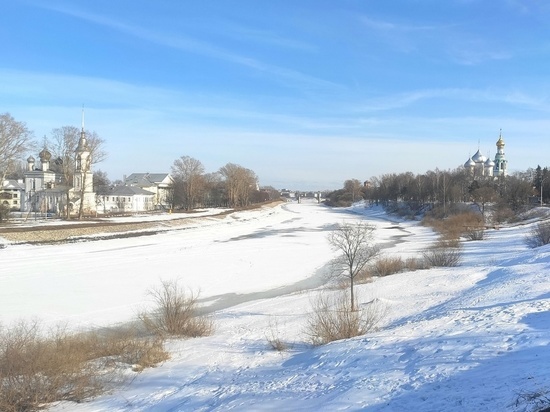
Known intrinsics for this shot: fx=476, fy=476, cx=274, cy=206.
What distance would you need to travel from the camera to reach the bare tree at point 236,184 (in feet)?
358

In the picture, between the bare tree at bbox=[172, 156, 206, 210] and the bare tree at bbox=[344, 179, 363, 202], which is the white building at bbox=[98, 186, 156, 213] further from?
the bare tree at bbox=[344, 179, 363, 202]

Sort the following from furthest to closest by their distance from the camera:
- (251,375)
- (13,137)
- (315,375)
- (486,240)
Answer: (13,137) < (486,240) < (251,375) < (315,375)

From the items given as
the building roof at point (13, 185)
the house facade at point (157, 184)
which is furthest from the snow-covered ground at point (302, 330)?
the house facade at point (157, 184)

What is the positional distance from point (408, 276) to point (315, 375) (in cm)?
1580

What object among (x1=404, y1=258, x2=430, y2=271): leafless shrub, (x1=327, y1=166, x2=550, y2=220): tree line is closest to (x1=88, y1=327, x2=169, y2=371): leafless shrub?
(x1=404, y1=258, x2=430, y2=271): leafless shrub

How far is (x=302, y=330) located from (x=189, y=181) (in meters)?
83.5

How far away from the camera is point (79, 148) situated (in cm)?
6066

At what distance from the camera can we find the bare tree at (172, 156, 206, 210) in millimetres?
95500

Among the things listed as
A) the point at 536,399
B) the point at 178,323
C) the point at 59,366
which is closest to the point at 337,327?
the point at 178,323

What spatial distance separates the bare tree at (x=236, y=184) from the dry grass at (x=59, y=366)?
9638 centimetres

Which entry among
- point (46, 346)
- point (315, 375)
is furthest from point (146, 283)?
point (315, 375)

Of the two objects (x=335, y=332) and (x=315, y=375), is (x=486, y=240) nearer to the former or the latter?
(x=335, y=332)

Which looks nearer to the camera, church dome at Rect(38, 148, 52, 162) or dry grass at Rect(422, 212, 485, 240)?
dry grass at Rect(422, 212, 485, 240)

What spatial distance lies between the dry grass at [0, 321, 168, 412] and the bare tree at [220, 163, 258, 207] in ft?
316
